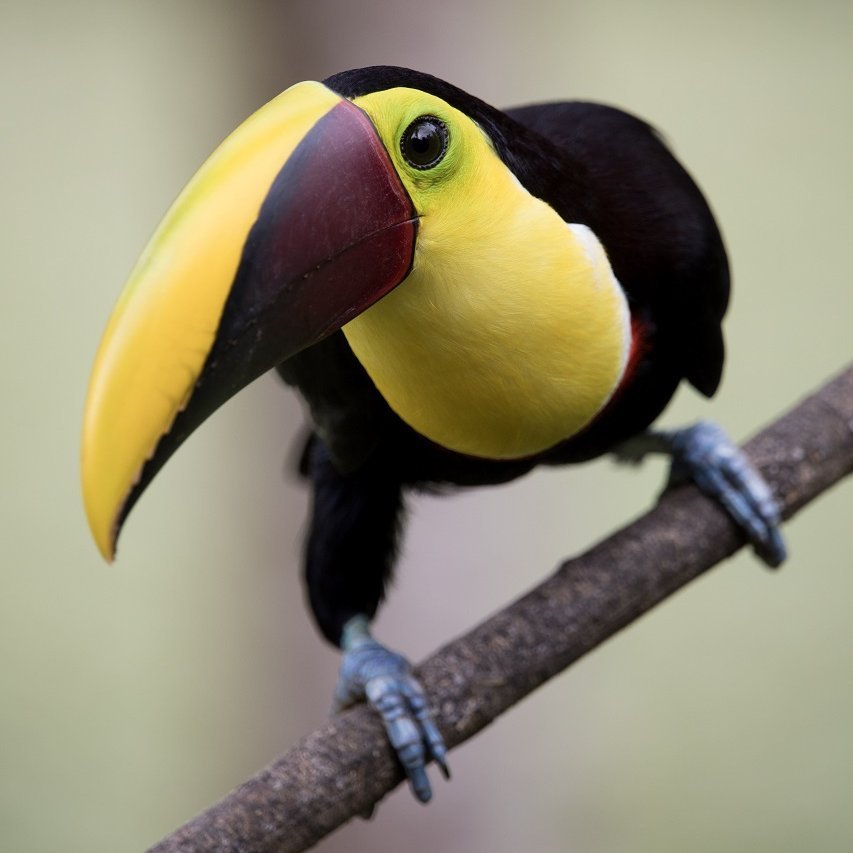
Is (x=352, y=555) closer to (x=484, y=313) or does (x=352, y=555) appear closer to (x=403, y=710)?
(x=403, y=710)

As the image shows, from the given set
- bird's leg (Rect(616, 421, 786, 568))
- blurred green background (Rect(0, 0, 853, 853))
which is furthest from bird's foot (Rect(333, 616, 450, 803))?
blurred green background (Rect(0, 0, 853, 853))

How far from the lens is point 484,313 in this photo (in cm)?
111

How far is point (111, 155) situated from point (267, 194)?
2297 millimetres

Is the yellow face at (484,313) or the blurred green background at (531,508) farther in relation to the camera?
the blurred green background at (531,508)

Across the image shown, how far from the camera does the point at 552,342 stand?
1.18m

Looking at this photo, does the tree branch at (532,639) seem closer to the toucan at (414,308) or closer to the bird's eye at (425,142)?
the toucan at (414,308)

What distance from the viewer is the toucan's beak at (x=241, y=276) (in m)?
0.91

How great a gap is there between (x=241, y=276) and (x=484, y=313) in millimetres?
244

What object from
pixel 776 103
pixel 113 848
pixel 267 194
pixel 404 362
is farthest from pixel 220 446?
pixel 267 194

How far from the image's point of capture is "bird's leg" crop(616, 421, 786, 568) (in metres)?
1.59

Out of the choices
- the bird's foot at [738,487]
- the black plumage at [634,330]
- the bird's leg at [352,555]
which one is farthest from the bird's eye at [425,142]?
the bird's foot at [738,487]

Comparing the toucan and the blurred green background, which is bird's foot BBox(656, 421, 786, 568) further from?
the blurred green background

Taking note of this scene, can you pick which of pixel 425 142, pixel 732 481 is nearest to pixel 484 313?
pixel 425 142

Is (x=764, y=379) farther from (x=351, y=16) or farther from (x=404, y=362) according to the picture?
(x=404, y=362)
